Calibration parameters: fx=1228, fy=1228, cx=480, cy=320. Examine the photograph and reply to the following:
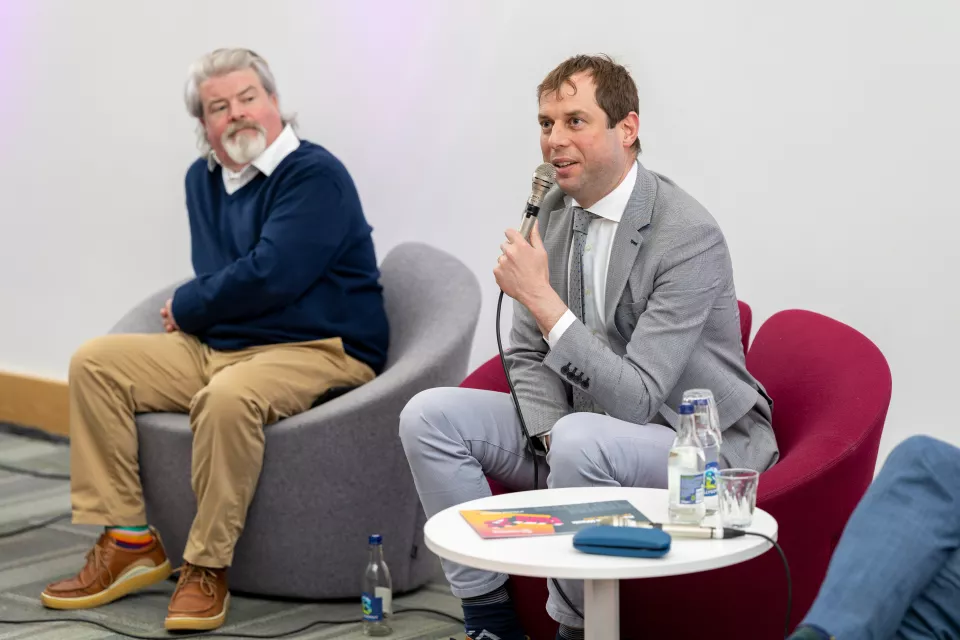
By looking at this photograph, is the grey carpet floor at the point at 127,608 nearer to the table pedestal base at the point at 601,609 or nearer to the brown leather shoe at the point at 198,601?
the brown leather shoe at the point at 198,601

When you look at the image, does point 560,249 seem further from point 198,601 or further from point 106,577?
point 106,577

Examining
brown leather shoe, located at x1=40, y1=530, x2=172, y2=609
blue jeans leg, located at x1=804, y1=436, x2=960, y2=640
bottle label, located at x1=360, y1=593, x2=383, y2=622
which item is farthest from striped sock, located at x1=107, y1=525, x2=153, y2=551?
blue jeans leg, located at x1=804, y1=436, x2=960, y2=640

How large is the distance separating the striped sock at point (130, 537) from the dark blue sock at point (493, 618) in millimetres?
1113

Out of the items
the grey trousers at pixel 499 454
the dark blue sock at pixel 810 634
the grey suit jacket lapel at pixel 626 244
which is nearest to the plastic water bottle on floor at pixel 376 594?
the grey trousers at pixel 499 454

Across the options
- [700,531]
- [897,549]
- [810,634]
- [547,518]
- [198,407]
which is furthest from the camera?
[198,407]

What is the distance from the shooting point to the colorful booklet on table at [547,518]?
76.0 inches

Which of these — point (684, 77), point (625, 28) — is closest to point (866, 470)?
point (684, 77)

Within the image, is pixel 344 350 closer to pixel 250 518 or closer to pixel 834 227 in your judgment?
pixel 250 518

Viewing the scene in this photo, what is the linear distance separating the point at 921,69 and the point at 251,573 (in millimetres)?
2054

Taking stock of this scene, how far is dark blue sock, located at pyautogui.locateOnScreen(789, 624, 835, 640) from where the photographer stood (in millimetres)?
1611

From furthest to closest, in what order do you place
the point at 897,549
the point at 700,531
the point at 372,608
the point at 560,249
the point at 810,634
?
the point at 372,608
the point at 560,249
the point at 700,531
the point at 897,549
the point at 810,634

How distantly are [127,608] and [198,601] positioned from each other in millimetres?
269

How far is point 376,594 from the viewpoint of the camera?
2.97 meters

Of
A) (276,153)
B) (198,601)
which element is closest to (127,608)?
(198,601)
